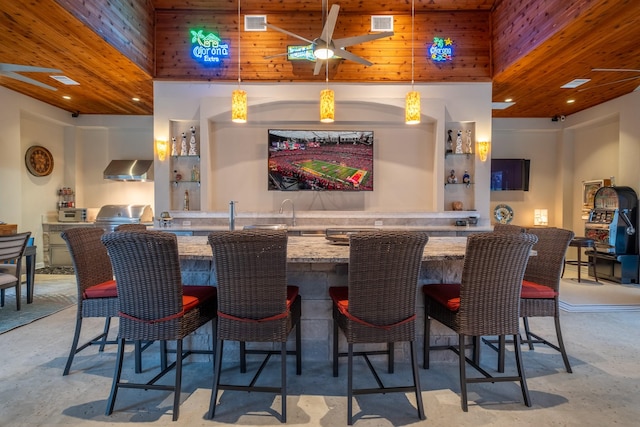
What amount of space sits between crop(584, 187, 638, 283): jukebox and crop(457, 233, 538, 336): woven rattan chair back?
15.6 ft

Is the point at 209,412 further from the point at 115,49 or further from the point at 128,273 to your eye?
the point at 115,49

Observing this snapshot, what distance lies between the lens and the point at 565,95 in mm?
5543

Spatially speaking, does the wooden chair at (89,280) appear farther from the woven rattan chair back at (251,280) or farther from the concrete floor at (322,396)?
the woven rattan chair back at (251,280)

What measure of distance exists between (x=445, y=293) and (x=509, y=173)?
5758 millimetres

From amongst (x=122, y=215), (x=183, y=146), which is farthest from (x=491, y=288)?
(x=122, y=215)

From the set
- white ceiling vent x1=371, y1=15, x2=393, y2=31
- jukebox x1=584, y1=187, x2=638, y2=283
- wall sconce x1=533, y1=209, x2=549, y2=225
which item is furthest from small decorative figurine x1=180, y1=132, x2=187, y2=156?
wall sconce x1=533, y1=209, x2=549, y2=225

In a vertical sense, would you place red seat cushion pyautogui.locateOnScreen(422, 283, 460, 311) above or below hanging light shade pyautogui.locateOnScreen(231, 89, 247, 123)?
below

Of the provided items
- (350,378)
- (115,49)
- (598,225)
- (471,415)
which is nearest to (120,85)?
(115,49)

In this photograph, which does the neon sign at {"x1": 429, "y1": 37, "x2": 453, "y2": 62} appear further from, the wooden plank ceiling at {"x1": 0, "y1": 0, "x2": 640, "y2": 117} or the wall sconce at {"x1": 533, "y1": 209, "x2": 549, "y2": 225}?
the wall sconce at {"x1": 533, "y1": 209, "x2": 549, "y2": 225}

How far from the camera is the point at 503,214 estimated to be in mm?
6902

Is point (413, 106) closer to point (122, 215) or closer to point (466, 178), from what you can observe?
point (466, 178)

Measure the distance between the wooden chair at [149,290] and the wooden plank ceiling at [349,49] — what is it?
3.14 m

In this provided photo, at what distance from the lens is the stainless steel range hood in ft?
21.1

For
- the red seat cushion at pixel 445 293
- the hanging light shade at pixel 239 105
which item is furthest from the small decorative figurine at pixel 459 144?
the hanging light shade at pixel 239 105
